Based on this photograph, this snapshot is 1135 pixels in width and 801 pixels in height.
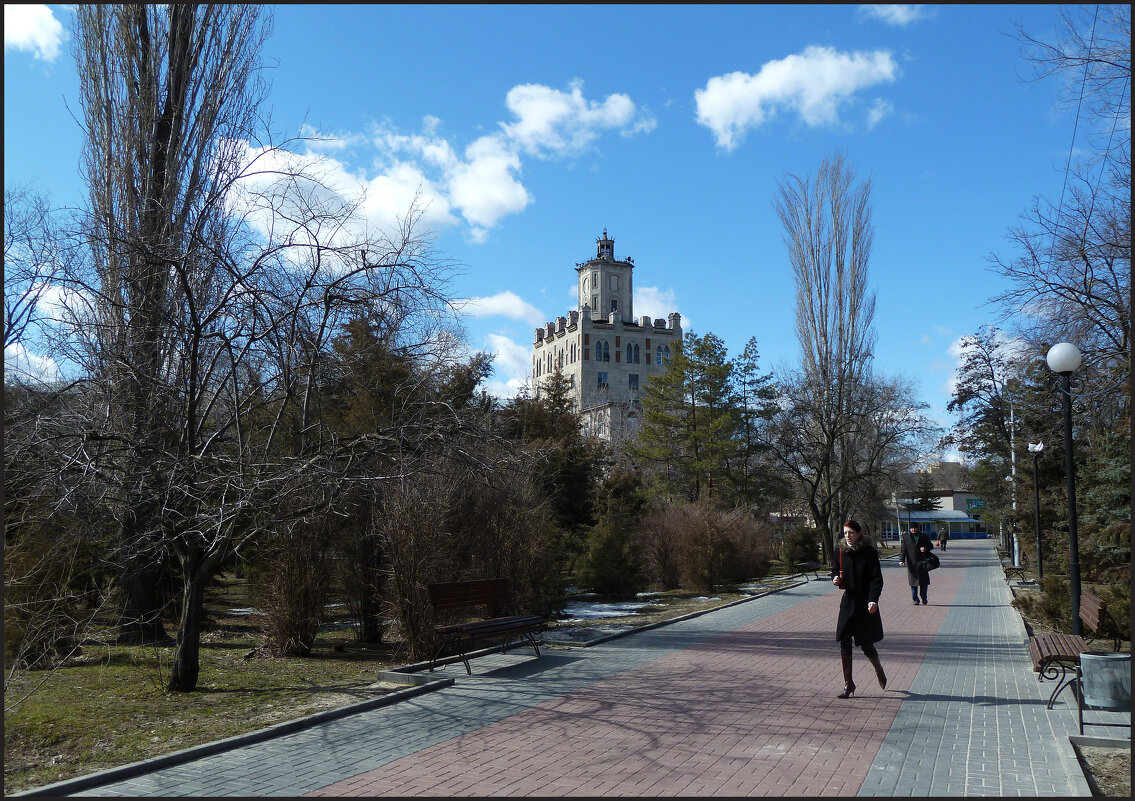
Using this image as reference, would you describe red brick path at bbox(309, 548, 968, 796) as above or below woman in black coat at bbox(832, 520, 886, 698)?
below

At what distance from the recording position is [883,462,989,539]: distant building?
75381mm

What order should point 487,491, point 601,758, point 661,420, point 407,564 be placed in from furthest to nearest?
point 661,420 < point 487,491 < point 407,564 < point 601,758

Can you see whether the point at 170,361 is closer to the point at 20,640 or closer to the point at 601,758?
the point at 20,640

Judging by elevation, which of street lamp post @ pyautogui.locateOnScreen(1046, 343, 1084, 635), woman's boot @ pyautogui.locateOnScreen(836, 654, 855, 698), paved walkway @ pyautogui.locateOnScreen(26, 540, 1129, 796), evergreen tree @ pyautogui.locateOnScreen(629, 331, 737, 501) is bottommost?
paved walkway @ pyautogui.locateOnScreen(26, 540, 1129, 796)

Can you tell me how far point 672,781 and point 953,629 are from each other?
35.3 ft

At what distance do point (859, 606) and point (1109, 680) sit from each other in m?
2.29

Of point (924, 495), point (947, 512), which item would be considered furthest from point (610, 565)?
point (947, 512)

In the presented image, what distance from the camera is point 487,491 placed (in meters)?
13.7

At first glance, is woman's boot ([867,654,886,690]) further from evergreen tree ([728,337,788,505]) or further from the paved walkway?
evergreen tree ([728,337,788,505])

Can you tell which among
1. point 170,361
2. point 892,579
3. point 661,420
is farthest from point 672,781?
point 661,420

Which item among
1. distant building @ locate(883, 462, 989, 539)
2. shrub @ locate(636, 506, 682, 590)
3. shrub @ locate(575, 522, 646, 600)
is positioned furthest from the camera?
distant building @ locate(883, 462, 989, 539)

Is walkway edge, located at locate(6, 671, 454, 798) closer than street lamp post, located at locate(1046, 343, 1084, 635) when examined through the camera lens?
Yes

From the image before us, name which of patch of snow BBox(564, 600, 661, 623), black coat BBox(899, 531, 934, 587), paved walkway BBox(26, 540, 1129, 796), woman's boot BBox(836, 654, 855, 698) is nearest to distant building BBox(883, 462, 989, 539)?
black coat BBox(899, 531, 934, 587)

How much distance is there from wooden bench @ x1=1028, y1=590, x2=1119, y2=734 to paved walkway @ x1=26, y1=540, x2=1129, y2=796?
9.4 inches
